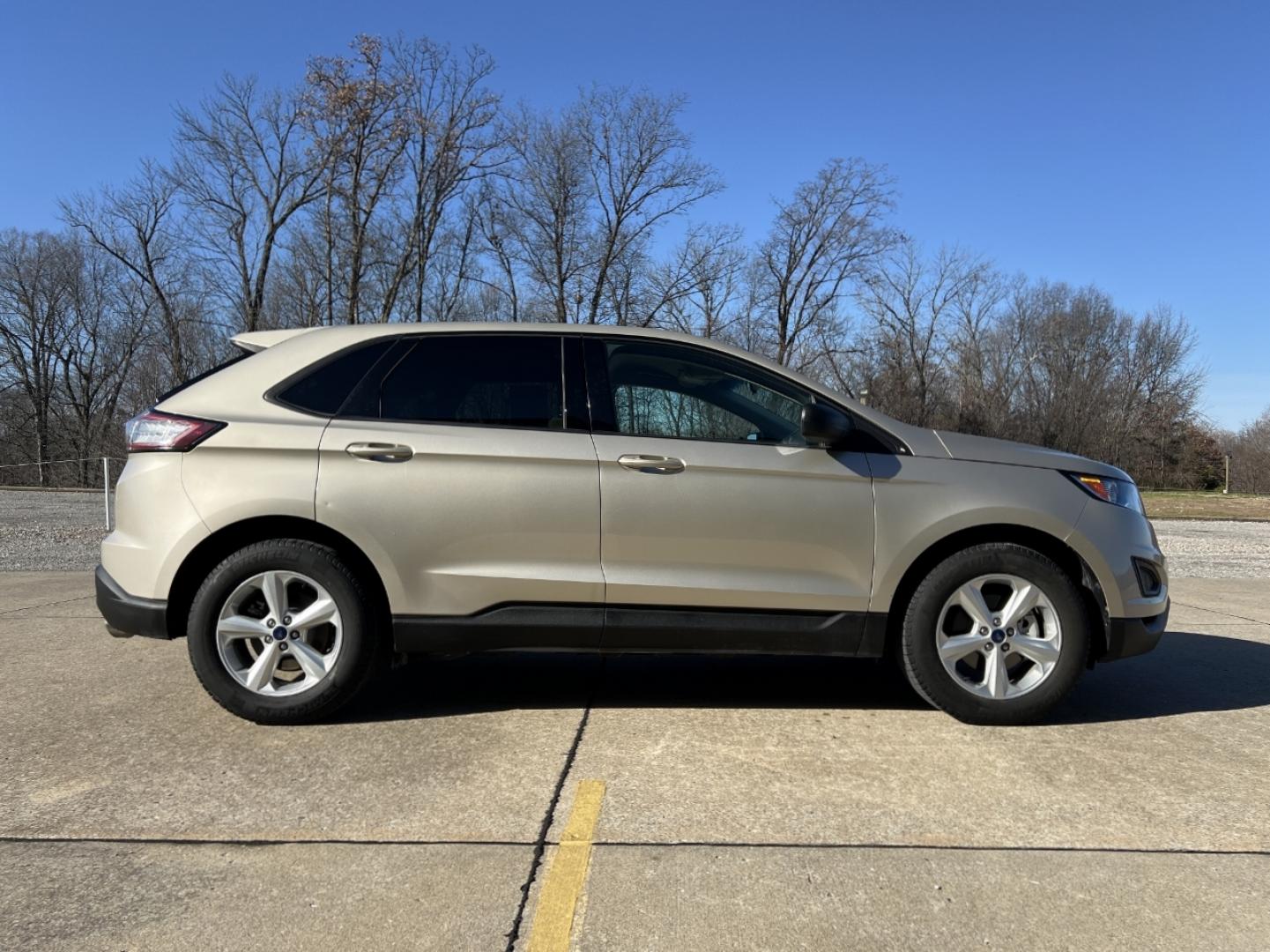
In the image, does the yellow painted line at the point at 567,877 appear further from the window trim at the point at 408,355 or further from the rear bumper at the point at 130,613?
the rear bumper at the point at 130,613

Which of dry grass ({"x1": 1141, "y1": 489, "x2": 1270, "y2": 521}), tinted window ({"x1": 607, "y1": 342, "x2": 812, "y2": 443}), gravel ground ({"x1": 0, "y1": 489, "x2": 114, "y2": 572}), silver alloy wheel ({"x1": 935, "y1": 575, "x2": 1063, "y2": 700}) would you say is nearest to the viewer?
silver alloy wheel ({"x1": 935, "y1": 575, "x2": 1063, "y2": 700})

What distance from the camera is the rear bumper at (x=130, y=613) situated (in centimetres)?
A: 380

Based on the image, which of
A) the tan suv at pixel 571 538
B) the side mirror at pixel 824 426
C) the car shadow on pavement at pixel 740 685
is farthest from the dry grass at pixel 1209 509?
the side mirror at pixel 824 426

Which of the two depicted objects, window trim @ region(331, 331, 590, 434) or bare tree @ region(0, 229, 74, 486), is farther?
bare tree @ region(0, 229, 74, 486)

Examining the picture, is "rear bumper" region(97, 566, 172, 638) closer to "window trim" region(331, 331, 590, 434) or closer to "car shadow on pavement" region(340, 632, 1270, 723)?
"car shadow on pavement" region(340, 632, 1270, 723)

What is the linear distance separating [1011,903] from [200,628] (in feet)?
10.7

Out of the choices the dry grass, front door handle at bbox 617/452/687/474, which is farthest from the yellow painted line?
the dry grass

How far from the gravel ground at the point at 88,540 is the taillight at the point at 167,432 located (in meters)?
6.13

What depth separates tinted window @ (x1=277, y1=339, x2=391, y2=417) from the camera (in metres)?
3.94

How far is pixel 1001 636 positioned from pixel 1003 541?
1.44ft

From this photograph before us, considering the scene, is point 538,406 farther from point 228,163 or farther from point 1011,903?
point 228,163

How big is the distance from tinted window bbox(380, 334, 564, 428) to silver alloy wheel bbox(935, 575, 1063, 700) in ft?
6.56

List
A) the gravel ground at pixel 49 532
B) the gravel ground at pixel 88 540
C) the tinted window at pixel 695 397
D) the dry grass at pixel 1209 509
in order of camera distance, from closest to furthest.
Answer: the tinted window at pixel 695 397 < the gravel ground at pixel 49 532 < the gravel ground at pixel 88 540 < the dry grass at pixel 1209 509

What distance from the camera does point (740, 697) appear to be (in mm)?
4445
